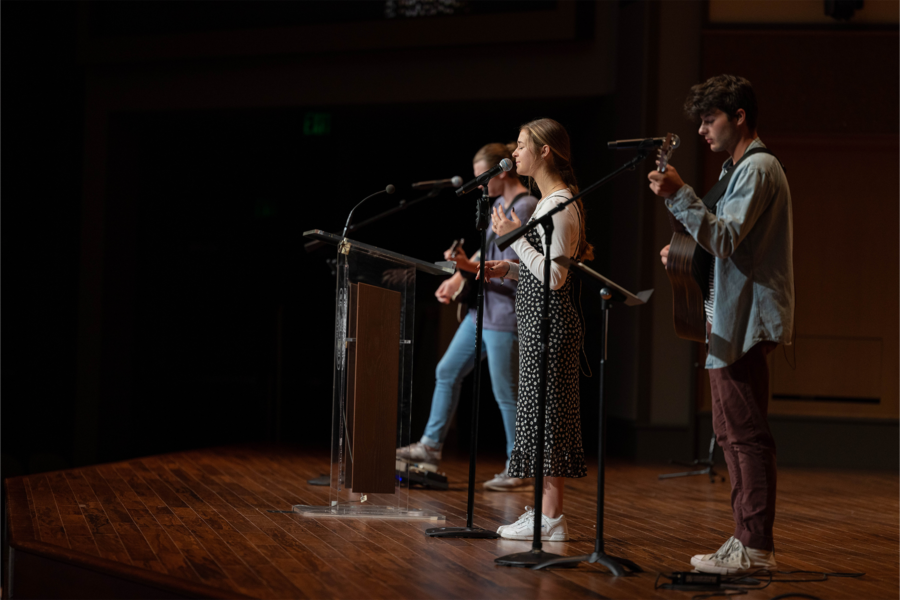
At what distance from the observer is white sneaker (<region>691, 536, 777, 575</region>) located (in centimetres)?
229

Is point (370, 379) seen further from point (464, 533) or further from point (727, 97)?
point (727, 97)

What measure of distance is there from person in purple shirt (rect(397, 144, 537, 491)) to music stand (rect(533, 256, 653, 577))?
149cm

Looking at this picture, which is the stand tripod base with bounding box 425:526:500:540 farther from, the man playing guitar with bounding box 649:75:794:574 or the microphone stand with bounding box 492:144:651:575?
the man playing guitar with bounding box 649:75:794:574

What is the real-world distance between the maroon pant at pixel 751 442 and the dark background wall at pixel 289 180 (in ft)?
10.1

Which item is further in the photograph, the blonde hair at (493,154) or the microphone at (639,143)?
the blonde hair at (493,154)

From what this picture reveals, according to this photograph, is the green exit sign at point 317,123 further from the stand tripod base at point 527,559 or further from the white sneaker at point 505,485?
the stand tripod base at point 527,559

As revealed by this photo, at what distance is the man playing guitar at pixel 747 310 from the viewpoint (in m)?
2.27

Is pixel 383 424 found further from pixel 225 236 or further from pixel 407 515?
pixel 225 236

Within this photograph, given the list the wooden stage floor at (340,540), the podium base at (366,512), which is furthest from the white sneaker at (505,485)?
the podium base at (366,512)

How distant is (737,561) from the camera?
2.30 meters

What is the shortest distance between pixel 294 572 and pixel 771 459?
1370 mm

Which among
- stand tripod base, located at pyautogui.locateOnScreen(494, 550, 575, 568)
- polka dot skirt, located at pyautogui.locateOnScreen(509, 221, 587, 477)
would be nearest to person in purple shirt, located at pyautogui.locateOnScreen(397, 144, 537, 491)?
polka dot skirt, located at pyautogui.locateOnScreen(509, 221, 587, 477)

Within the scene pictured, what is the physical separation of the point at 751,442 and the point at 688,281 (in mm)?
489

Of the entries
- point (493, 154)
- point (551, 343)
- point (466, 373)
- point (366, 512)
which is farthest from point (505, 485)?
point (493, 154)
